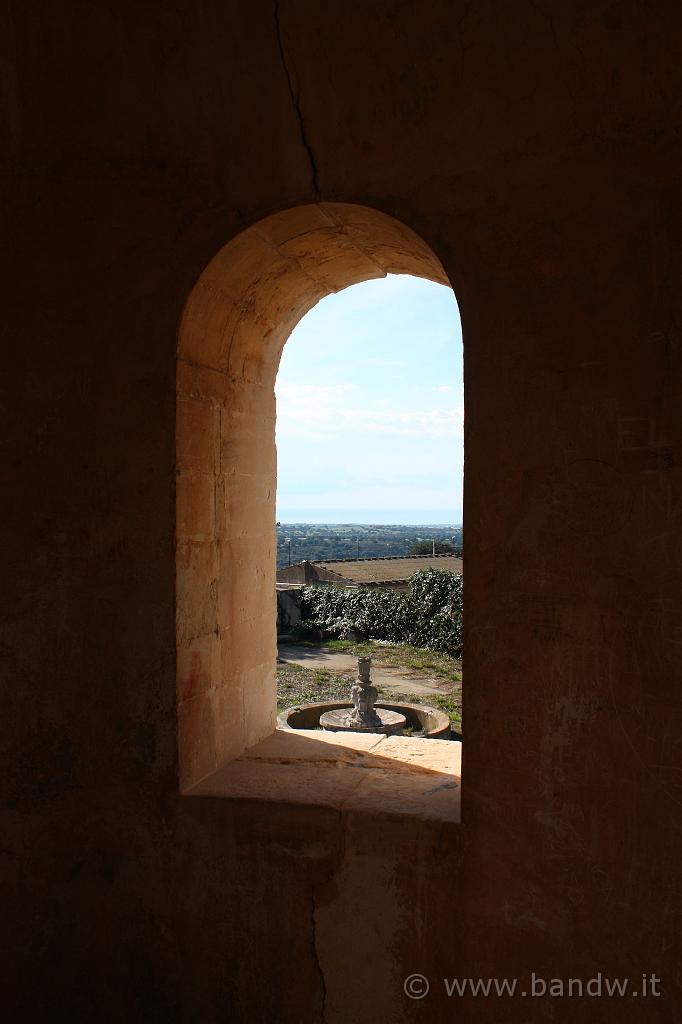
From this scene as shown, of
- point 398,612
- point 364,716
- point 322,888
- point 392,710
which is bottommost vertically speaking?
point 392,710

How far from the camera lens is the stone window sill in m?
3.03

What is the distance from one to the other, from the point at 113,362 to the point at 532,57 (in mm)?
1961

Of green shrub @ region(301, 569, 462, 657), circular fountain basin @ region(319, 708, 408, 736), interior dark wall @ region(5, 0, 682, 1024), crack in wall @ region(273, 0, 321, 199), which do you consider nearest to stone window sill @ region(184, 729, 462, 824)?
interior dark wall @ region(5, 0, 682, 1024)

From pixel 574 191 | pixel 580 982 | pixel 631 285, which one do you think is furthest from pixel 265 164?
pixel 580 982

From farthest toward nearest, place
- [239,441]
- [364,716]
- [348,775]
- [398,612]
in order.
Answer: [398,612] < [364,716] < [239,441] < [348,775]

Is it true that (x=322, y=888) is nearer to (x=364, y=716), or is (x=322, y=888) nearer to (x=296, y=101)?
(x=296, y=101)

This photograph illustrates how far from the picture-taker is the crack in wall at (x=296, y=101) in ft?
9.84

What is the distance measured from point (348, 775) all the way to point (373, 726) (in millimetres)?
7231

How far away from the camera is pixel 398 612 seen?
1797 cm

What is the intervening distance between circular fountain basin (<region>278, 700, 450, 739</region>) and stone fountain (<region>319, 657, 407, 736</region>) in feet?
0.44

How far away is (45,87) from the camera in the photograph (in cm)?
326

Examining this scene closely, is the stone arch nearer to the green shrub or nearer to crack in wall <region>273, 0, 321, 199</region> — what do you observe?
crack in wall <region>273, 0, 321, 199</region>

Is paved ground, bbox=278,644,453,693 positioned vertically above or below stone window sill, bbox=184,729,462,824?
below

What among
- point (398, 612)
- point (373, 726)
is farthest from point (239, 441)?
point (398, 612)
